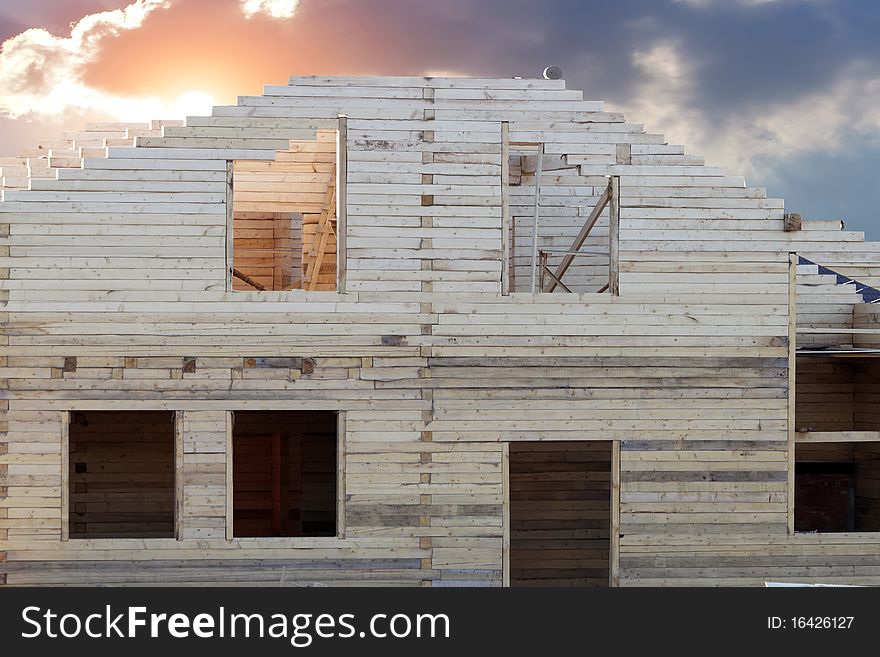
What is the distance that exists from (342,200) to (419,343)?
2.42 meters

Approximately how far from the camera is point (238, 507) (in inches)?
816

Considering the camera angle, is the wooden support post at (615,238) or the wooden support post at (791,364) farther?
the wooden support post at (791,364)

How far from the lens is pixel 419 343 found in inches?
574

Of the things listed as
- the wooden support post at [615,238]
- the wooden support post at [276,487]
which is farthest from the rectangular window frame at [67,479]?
the wooden support post at [615,238]

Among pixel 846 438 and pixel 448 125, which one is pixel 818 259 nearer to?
pixel 846 438

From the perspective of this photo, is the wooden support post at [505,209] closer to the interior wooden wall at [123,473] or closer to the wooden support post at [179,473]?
the wooden support post at [179,473]

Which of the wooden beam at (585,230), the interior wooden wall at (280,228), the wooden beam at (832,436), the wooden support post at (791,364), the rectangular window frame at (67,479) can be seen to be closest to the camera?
the rectangular window frame at (67,479)

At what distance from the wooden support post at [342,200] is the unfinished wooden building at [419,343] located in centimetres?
5

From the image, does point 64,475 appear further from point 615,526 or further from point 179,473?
point 615,526

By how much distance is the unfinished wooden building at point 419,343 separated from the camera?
14.3m

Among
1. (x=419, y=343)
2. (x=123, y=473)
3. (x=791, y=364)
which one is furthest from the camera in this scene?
(x=123, y=473)

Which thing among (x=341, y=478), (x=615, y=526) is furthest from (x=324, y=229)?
(x=615, y=526)

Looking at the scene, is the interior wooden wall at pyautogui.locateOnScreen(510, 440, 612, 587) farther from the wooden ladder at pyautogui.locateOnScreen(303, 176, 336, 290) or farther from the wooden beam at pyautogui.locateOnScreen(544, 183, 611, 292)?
the wooden ladder at pyautogui.locateOnScreen(303, 176, 336, 290)

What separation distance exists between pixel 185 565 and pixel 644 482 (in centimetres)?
693
